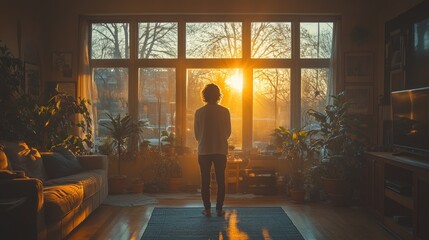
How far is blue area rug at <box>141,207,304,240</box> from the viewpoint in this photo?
4258 millimetres

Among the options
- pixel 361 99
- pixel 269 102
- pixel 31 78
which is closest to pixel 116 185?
pixel 31 78

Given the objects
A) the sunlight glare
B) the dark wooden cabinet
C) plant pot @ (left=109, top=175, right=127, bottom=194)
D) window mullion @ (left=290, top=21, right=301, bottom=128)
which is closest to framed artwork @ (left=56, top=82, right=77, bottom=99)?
plant pot @ (left=109, top=175, right=127, bottom=194)

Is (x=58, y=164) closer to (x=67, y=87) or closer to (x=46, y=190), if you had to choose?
(x=46, y=190)

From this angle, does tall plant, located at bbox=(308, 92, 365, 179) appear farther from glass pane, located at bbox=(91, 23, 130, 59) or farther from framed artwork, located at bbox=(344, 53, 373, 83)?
glass pane, located at bbox=(91, 23, 130, 59)

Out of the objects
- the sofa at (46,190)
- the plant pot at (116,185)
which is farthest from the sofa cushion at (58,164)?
the plant pot at (116,185)

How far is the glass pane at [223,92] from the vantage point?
7098 millimetres

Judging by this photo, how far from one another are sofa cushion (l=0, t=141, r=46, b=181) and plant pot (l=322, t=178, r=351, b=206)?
3439 millimetres

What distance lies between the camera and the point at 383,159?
4715 mm

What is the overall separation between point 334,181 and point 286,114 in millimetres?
1667

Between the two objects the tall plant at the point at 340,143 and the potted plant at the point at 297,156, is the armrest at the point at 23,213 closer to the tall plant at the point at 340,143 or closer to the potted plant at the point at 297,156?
the potted plant at the point at 297,156

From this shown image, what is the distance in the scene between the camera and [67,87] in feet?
22.6

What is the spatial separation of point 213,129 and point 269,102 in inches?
98.0

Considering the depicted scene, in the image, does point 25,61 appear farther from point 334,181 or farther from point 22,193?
point 334,181

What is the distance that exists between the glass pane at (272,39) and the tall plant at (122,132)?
2.15m
